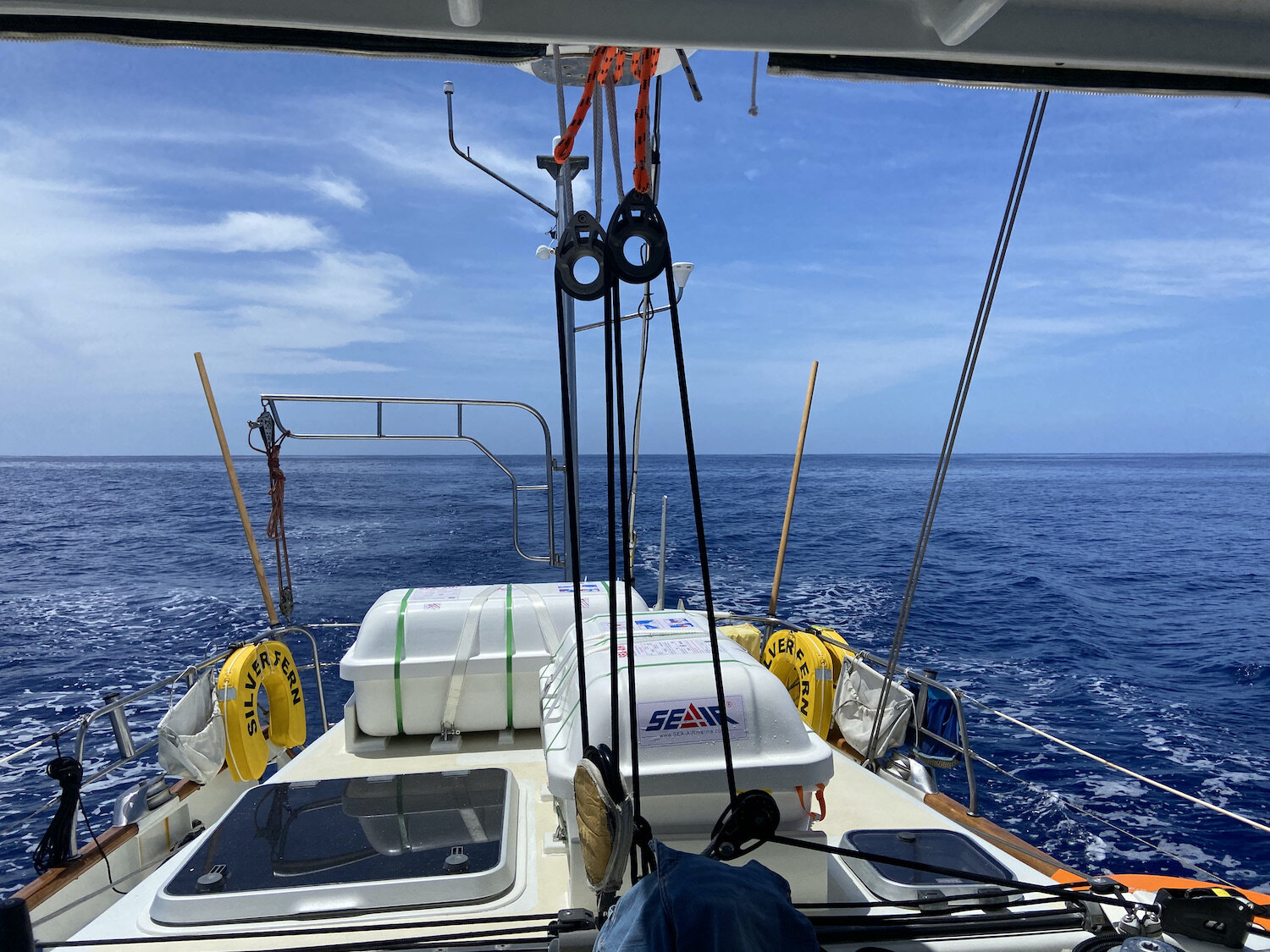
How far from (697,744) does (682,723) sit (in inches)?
2.9

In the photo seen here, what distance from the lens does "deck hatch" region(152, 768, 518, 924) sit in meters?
2.24

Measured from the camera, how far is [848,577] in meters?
18.5

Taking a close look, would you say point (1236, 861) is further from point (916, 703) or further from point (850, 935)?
point (850, 935)

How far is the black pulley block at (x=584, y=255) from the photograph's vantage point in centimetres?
153

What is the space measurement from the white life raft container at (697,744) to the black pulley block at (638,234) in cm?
122

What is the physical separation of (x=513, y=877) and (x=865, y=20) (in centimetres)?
279

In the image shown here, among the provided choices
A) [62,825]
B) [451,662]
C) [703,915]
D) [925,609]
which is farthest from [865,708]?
[925,609]

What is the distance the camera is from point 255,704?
401 cm

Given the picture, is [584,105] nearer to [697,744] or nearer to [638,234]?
[638,234]

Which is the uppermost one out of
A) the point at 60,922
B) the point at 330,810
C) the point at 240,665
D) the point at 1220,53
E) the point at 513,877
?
the point at 1220,53

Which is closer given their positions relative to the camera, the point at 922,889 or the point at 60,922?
the point at 922,889

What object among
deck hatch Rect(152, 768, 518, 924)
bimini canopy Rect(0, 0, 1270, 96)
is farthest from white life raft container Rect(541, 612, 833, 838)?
bimini canopy Rect(0, 0, 1270, 96)

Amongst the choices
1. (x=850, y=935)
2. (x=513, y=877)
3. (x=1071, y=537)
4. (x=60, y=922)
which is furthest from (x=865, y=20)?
(x=1071, y=537)

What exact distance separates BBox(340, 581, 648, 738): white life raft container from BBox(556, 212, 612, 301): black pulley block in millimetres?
2885
